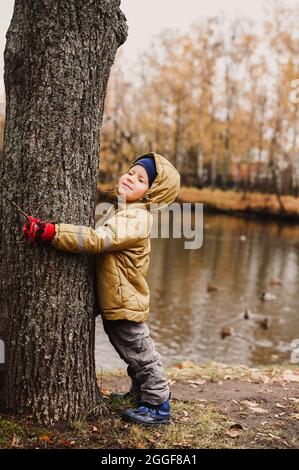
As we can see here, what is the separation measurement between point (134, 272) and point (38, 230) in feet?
2.58

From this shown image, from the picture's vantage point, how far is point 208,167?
43.4m

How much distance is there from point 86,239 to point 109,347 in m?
6.40

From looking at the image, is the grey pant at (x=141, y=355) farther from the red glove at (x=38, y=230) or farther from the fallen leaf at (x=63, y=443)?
the red glove at (x=38, y=230)

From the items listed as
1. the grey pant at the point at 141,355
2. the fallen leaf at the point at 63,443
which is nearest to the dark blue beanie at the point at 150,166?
the grey pant at the point at 141,355

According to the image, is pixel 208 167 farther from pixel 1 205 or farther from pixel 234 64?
pixel 1 205

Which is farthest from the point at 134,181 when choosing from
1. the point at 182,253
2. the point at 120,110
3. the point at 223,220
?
the point at 120,110

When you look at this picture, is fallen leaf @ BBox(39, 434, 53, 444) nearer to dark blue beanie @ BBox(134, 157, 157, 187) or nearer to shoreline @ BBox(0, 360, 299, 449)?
shoreline @ BBox(0, 360, 299, 449)

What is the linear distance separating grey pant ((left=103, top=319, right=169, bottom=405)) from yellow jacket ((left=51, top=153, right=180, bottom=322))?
0.13 m

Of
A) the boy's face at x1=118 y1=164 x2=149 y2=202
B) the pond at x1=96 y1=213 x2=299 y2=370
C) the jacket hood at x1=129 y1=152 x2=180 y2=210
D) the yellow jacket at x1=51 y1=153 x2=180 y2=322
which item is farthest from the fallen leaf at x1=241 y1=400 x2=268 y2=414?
the pond at x1=96 y1=213 x2=299 y2=370

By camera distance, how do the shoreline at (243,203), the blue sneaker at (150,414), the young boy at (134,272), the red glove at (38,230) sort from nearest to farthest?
the red glove at (38,230) < the young boy at (134,272) < the blue sneaker at (150,414) < the shoreline at (243,203)

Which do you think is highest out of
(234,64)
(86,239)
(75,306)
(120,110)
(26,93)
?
(234,64)

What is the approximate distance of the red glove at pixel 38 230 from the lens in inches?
141

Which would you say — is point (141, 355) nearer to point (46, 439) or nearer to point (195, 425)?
point (195, 425)

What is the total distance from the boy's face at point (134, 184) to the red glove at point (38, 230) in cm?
71
